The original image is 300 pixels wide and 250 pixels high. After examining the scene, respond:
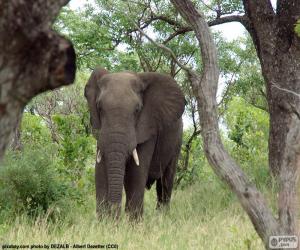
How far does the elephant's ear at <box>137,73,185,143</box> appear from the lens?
33.3 feet

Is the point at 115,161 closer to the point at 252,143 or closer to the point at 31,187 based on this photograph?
the point at 31,187

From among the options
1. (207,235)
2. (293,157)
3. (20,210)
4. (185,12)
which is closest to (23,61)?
(293,157)

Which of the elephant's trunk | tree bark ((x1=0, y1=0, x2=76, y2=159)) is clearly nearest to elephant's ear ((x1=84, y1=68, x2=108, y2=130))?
the elephant's trunk

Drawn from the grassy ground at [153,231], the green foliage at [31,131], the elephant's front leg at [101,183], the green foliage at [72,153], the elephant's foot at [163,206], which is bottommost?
the grassy ground at [153,231]

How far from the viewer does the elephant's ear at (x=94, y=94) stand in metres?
9.90

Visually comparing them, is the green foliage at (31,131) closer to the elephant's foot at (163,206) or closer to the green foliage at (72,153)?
the green foliage at (72,153)

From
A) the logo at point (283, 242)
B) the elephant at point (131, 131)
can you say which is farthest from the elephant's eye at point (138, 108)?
the logo at point (283, 242)

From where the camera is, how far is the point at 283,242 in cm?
478

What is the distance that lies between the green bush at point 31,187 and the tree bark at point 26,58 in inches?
252

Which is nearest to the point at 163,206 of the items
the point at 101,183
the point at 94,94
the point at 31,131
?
the point at 101,183

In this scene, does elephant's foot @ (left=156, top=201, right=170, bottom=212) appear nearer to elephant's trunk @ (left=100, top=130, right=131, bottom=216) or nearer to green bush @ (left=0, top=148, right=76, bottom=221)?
elephant's trunk @ (left=100, top=130, right=131, bottom=216)

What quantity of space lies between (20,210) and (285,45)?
466 cm

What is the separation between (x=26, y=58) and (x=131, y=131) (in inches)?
Answer: 293

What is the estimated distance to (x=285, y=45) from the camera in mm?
10500
